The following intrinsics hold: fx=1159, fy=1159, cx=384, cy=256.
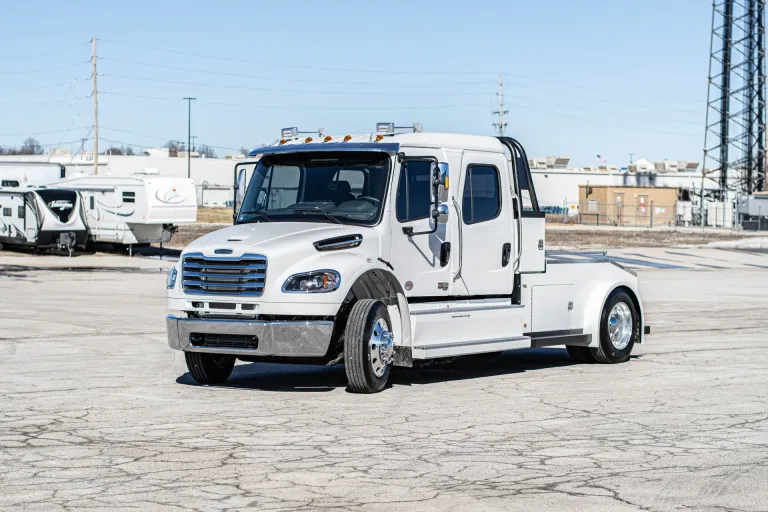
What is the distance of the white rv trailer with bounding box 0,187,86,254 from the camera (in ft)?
126

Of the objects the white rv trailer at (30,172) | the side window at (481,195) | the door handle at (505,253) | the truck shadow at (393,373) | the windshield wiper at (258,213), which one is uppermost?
the white rv trailer at (30,172)

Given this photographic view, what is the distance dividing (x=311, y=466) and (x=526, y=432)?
2.16 m

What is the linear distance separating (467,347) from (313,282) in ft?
6.85

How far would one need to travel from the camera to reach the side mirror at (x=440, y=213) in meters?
11.8

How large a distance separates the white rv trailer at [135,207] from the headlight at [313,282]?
98.7 ft

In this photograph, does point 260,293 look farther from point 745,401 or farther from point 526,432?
point 745,401

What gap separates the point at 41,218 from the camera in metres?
38.4

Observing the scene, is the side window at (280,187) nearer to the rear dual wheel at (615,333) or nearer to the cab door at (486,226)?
the cab door at (486,226)

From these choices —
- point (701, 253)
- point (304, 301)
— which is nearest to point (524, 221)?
point (304, 301)

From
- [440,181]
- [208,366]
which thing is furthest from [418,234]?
[208,366]

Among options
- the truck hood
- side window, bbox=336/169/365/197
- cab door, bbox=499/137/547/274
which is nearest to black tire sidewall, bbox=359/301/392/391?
the truck hood

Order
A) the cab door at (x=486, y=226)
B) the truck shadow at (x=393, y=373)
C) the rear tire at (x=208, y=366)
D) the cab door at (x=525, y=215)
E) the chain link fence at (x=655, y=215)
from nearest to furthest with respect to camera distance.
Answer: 1. the rear tire at (x=208, y=366)
2. the truck shadow at (x=393, y=373)
3. the cab door at (x=486, y=226)
4. the cab door at (x=525, y=215)
5. the chain link fence at (x=655, y=215)

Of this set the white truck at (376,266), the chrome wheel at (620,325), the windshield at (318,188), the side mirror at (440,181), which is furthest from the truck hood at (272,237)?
the chrome wheel at (620,325)

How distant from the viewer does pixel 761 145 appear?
95188 mm
